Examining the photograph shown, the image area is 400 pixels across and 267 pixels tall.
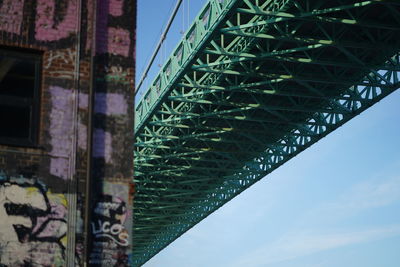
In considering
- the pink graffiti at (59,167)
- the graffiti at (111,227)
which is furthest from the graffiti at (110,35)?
the graffiti at (111,227)

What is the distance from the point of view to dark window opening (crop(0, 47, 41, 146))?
989cm

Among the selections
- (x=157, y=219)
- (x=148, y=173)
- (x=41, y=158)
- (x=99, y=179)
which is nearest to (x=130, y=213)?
(x=99, y=179)

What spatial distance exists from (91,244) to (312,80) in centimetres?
2108

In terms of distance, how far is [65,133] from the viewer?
Result: 10.0 metres

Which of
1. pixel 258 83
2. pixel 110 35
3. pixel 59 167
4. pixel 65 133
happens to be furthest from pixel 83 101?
pixel 258 83

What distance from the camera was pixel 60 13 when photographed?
34.4 ft

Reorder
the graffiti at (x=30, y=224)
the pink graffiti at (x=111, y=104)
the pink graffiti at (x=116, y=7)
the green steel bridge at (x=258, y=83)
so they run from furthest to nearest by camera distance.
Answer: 1. the green steel bridge at (x=258, y=83)
2. the pink graffiti at (x=116, y=7)
3. the pink graffiti at (x=111, y=104)
4. the graffiti at (x=30, y=224)

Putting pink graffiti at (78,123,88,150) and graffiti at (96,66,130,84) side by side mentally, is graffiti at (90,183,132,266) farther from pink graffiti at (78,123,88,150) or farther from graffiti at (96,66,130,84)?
graffiti at (96,66,130,84)

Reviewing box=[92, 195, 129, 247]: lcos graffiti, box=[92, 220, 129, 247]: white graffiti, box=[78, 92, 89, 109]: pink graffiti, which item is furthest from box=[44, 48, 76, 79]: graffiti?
box=[92, 220, 129, 247]: white graffiti

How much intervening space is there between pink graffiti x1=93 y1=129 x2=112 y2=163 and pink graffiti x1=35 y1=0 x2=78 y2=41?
1.41 metres

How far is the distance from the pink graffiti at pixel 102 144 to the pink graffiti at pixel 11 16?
172 centimetres

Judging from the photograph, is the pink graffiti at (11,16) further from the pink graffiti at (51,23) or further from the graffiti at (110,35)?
the graffiti at (110,35)

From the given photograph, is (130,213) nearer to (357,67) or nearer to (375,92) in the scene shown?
(357,67)

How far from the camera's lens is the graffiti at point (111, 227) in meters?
9.78
